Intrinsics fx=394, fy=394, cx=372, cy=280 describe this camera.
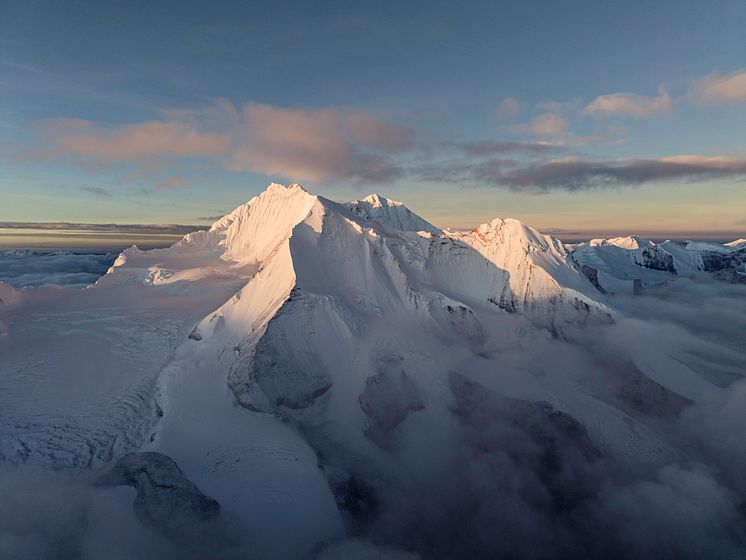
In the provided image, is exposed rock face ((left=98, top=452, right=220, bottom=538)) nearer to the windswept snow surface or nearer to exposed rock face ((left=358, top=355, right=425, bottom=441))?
the windswept snow surface

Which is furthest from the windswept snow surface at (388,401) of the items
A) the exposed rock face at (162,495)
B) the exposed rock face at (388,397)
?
the exposed rock face at (162,495)

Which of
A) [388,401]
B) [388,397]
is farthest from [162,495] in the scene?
[388,397]

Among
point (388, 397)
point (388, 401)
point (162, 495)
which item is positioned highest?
point (162, 495)

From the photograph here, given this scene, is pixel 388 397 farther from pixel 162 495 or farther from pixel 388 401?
pixel 162 495

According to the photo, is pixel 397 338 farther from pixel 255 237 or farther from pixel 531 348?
pixel 255 237

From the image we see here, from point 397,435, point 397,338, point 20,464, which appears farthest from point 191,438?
point 397,338

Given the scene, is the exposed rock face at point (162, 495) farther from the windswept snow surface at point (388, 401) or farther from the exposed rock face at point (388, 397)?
the exposed rock face at point (388, 397)

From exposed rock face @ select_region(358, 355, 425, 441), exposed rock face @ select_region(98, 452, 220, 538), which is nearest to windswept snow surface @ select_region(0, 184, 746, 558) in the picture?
exposed rock face @ select_region(358, 355, 425, 441)
